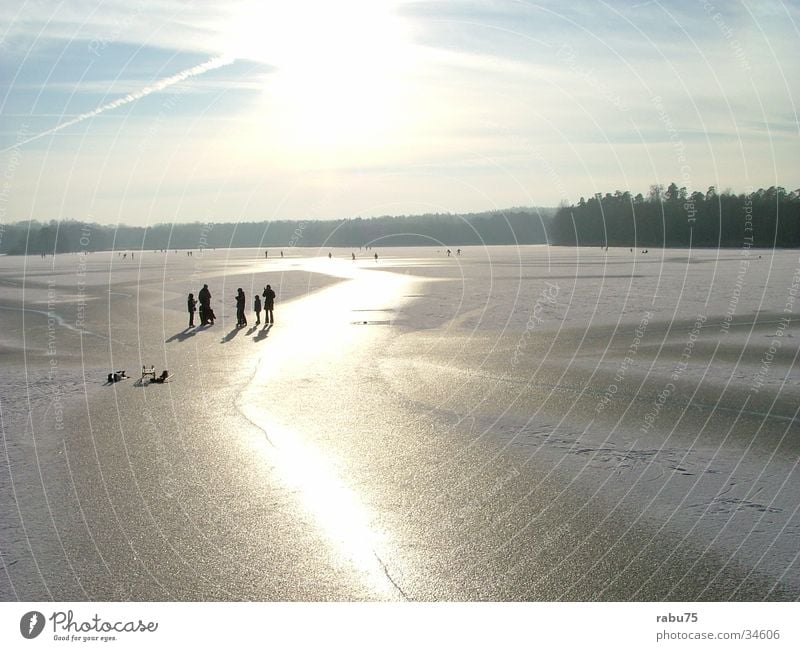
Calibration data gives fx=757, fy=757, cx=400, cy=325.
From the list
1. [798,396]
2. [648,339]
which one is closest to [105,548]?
[798,396]

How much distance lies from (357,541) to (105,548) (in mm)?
2721

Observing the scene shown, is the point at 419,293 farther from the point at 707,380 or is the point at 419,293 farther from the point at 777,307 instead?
the point at 707,380

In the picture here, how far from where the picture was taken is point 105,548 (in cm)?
819
